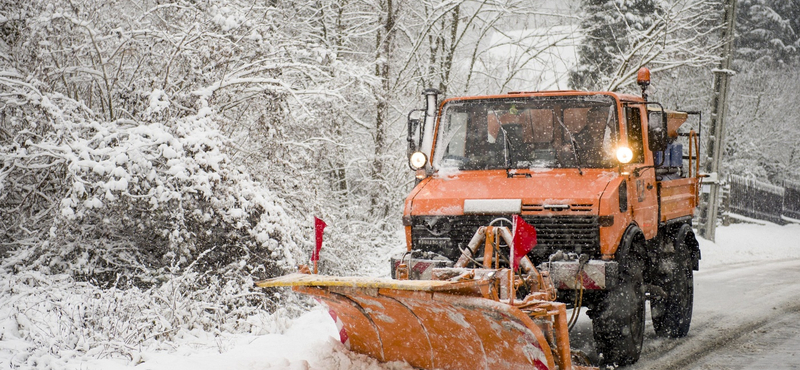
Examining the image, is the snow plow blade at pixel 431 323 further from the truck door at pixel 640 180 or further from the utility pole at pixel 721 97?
the utility pole at pixel 721 97

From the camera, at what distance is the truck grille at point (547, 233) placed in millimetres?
5254

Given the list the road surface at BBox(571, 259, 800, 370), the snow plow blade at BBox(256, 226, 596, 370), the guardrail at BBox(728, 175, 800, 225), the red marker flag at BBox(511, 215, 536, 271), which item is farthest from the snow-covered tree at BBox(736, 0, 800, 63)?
the red marker flag at BBox(511, 215, 536, 271)

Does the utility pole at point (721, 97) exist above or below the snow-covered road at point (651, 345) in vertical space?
above

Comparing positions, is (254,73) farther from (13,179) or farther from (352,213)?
(352,213)

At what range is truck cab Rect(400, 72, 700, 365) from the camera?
208 inches

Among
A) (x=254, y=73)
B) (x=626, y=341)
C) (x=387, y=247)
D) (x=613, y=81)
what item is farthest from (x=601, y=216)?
(x=613, y=81)

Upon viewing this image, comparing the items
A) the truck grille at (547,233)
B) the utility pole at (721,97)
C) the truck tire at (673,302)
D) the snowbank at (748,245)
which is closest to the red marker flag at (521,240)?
the truck grille at (547,233)

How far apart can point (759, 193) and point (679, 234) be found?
2109 centimetres

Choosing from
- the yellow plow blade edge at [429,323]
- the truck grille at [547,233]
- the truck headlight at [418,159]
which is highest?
the truck headlight at [418,159]

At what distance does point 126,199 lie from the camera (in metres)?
6.93

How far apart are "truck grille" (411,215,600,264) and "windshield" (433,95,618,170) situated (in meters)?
0.74

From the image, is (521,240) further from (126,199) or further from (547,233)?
(126,199)

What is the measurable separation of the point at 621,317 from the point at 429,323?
158 centimetres

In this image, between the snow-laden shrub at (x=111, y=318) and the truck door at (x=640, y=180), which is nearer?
the snow-laden shrub at (x=111, y=318)
